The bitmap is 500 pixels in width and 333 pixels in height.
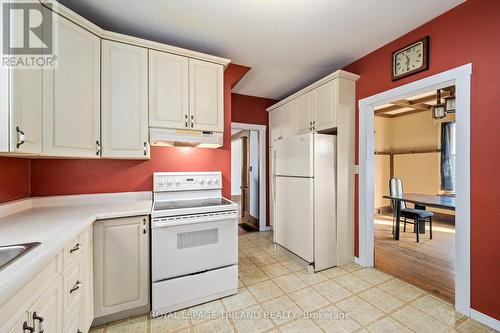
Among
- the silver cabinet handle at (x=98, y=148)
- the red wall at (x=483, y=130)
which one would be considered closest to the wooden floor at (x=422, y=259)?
the red wall at (x=483, y=130)

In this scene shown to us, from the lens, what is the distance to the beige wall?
15.8 ft

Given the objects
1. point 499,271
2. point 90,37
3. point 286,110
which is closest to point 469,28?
point 499,271

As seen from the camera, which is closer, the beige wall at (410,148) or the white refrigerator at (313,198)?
the white refrigerator at (313,198)

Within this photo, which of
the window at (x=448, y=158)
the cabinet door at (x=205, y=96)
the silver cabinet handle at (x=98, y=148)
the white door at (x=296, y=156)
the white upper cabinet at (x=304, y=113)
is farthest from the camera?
the window at (x=448, y=158)

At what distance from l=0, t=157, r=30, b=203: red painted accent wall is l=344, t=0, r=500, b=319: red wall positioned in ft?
12.0

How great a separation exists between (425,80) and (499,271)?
168 cm

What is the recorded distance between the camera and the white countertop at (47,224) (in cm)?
78

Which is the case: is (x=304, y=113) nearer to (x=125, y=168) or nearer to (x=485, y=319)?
(x=125, y=168)

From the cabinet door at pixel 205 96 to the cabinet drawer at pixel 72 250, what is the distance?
134 cm

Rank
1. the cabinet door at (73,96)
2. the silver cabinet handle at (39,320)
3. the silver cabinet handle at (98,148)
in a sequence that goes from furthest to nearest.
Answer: the silver cabinet handle at (98,148), the cabinet door at (73,96), the silver cabinet handle at (39,320)

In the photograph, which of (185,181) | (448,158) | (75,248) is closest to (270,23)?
(185,181)

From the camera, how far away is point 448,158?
4.54 metres

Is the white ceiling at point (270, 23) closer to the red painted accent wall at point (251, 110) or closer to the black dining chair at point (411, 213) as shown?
the red painted accent wall at point (251, 110)

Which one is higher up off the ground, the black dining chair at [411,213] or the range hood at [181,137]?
the range hood at [181,137]
